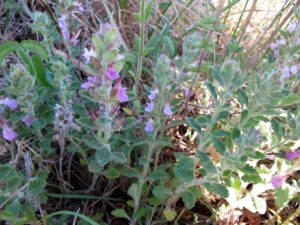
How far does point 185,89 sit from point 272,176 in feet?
1.39

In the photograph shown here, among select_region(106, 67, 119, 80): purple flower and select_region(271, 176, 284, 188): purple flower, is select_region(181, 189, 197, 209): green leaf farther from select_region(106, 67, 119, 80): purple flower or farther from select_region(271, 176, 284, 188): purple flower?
select_region(106, 67, 119, 80): purple flower

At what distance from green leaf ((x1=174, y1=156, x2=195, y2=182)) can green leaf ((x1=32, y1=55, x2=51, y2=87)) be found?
55cm

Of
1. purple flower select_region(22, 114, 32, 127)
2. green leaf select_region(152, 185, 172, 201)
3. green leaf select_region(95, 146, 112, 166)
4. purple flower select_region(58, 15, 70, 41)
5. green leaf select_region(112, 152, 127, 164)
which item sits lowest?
green leaf select_region(152, 185, 172, 201)

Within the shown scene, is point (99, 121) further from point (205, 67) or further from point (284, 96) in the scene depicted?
point (284, 96)

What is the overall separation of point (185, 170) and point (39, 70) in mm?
611

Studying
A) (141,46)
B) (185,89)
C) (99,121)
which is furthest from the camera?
(185,89)

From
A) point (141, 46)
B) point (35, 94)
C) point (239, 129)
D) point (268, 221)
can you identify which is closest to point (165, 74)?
point (141, 46)

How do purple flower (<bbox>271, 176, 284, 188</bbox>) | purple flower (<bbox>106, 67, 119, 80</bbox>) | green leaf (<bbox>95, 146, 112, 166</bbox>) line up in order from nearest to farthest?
1. purple flower (<bbox>106, 67, 119, 80</bbox>)
2. green leaf (<bbox>95, 146, 112, 166</bbox>)
3. purple flower (<bbox>271, 176, 284, 188</bbox>)

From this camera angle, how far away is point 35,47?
1475mm

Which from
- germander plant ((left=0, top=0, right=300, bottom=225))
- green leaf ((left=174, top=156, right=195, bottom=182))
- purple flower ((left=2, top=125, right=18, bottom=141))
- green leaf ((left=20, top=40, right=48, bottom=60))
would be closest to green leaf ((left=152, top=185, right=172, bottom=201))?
germander plant ((left=0, top=0, right=300, bottom=225))

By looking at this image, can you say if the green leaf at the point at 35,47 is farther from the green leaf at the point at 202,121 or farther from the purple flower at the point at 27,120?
the green leaf at the point at 202,121

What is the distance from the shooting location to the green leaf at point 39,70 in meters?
1.51

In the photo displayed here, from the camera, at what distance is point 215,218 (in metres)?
1.57

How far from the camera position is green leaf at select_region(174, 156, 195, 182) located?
1327 mm
